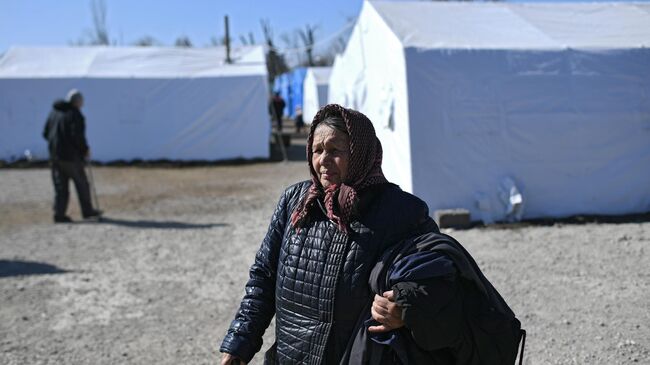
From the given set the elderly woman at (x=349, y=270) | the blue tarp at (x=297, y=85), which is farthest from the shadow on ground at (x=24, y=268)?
the blue tarp at (x=297, y=85)

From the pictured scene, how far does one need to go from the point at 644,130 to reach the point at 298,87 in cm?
2691

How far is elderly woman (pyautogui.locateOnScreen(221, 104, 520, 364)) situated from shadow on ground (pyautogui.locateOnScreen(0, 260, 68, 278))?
5093 mm

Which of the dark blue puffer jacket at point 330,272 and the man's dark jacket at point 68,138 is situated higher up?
the dark blue puffer jacket at point 330,272

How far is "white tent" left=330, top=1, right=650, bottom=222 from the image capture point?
7957 millimetres

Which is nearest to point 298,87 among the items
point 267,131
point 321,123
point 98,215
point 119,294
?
point 267,131

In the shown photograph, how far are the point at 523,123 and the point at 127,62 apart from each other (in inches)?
500

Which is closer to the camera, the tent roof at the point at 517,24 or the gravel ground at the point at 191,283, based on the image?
the gravel ground at the point at 191,283

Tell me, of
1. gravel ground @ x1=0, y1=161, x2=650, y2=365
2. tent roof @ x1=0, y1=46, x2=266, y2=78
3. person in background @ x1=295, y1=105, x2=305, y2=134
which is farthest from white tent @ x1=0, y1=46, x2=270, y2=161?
person in background @ x1=295, y1=105, x2=305, y2=134

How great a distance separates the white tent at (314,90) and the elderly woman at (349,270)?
24559 millimetres

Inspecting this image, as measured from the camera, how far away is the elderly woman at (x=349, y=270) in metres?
1.75

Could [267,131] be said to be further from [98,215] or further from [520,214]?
[520,214]

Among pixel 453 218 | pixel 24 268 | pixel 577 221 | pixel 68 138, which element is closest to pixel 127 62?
pixel 68 138

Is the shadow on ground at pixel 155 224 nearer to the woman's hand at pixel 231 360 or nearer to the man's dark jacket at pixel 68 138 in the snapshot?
the man's dark jacket at pixel 68 138

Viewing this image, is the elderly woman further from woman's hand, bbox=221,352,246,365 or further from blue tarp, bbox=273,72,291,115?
blue tarp, bbox=273,72,291,115
